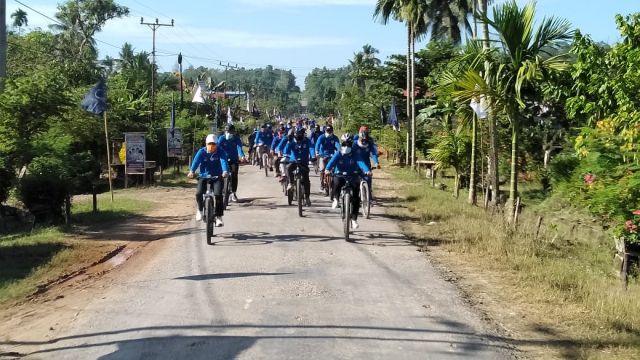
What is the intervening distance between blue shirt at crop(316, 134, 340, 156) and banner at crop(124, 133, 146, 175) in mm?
7489

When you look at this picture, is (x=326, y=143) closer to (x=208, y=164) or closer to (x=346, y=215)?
(x=208, y=164)

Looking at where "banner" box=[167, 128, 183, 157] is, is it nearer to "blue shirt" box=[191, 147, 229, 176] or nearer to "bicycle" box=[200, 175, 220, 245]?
"blue shirt" box=[191, 147, 229, 176]

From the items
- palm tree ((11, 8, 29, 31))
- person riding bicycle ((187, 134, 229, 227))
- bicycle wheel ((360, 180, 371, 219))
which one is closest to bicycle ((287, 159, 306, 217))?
bicycle wheel ((360, 180, 371, 219))

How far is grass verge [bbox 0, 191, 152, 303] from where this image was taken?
9.67 m

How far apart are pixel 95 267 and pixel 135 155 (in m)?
12.7

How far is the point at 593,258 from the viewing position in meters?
12.4

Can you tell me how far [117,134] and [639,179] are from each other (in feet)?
85.8

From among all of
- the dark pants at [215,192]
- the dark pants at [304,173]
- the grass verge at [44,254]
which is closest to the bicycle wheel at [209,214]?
the dark pants at [215,192]

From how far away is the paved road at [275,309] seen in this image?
20.4ft

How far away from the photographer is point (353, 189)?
1258cm

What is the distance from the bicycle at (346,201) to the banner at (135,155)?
12012 mm

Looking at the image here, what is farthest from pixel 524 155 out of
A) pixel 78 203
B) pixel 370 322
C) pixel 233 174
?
pixel 370 322

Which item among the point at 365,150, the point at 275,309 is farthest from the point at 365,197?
the point at 275,309

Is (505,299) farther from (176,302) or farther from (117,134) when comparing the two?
(117,134)
